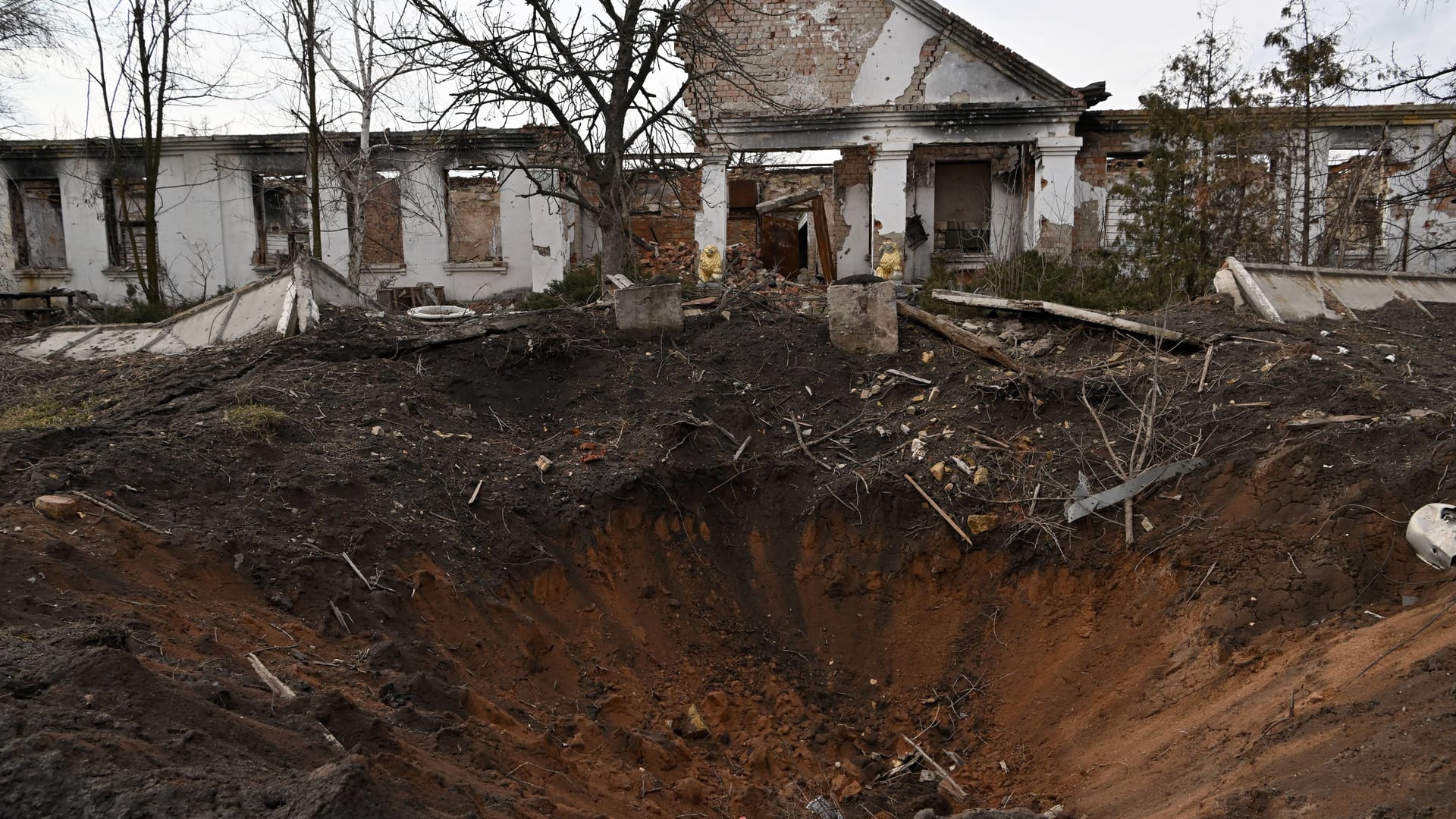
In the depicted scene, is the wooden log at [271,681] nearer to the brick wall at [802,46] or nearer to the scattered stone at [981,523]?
the scattered stone at [981,523]

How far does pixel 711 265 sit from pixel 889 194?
3251 mm

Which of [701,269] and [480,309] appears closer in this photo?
[701,269]

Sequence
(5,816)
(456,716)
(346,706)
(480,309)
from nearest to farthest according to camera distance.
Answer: (5,816) → (346,706) → (456,716) → (480,309)

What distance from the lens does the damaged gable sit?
14641 millimetres

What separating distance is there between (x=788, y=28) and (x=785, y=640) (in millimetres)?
11697

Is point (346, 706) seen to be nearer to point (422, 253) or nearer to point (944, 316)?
point (944, 316)

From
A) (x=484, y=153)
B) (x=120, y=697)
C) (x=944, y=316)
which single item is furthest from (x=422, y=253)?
(x=120, y=697)

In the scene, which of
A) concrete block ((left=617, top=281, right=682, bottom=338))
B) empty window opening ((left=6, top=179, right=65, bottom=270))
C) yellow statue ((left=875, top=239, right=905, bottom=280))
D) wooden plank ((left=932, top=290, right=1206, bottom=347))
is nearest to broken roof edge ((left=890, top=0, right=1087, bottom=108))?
yellow statue ((left=875, top=239, right=905, bottom=280))

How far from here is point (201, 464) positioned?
17.1ft

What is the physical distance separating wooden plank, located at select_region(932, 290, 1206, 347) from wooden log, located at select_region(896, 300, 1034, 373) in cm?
89

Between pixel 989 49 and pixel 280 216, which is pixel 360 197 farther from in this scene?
pixel 989 49

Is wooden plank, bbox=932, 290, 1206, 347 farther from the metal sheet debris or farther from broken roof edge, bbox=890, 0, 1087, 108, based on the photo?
broken roof edge, bbox=890, 0, 1087, 108

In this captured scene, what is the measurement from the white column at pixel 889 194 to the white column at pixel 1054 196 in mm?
2082

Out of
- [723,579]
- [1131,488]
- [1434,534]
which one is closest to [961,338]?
[1131,488]
